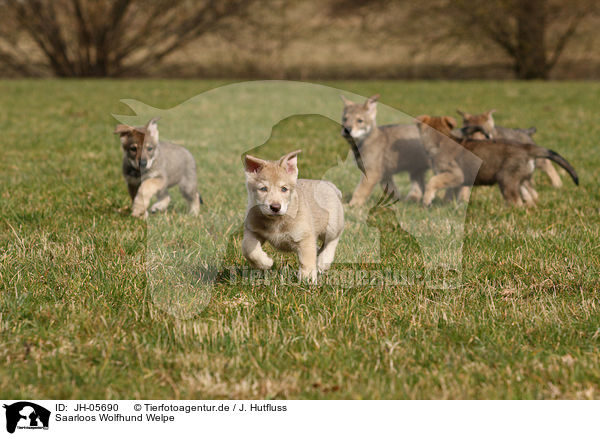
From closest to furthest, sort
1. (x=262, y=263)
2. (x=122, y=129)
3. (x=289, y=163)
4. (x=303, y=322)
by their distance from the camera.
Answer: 1. (x=303, y=322)
2. (x=289, y=163)
3. (x=262, y=263)
4. (x=122, y=129)

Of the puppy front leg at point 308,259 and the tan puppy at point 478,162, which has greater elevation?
the tan puppy at point 478,162

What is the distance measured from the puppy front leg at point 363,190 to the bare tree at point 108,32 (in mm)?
26761

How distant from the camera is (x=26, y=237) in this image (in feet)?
16.3

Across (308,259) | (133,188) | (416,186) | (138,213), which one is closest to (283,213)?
(308,259)

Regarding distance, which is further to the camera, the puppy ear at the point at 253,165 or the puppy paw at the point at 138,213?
the puppy paw at the point at 138,213

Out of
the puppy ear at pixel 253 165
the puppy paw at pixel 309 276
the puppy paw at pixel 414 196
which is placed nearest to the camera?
the puppy ear at pixel 253 165

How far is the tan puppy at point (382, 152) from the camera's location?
6609 mm

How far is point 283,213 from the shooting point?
3.71 metres

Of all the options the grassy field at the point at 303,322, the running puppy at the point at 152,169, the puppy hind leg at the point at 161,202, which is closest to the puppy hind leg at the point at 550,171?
the grassy field at the point at 303,322

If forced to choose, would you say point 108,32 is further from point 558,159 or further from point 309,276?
point 309,276

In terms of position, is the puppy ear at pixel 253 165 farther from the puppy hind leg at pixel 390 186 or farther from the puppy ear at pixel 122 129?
the puppy hind leg at pixel 390 186

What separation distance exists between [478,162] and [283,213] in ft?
11.4
